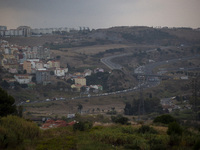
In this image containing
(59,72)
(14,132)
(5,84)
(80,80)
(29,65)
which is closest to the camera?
(14,132)

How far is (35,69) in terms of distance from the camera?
52.4m

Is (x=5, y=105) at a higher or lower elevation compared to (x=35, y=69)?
lower

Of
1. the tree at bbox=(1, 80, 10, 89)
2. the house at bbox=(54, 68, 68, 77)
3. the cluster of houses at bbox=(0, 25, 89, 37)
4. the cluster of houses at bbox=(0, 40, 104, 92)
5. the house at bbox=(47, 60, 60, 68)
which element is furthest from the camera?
the cluster of houses at bbox=(0, 25, 89, 37)

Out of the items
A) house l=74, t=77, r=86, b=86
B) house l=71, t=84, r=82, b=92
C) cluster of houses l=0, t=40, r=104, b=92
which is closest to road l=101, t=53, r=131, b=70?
cluster of houses l=0, t=40, r=104, b=92

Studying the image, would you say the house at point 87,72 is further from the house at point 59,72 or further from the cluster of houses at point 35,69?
the house at point 59,72

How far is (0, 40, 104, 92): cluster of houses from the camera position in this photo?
46.1 metres

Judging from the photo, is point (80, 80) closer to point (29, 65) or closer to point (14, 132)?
point (29, 65)

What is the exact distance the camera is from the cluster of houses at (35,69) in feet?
151

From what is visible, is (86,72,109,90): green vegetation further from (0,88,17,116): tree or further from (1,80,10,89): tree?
(0,88,17,116): tree

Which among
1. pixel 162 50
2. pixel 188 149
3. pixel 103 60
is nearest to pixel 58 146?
pixel 188 149

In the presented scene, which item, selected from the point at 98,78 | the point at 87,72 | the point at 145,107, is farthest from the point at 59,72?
the point at 145,107

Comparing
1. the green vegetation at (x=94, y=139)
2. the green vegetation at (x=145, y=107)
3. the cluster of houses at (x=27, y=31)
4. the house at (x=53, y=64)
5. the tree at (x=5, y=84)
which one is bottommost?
the green vegetation at (x=145, y=107)

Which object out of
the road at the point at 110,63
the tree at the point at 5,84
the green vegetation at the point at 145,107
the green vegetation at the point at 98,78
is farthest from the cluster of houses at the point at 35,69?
the green vegetation at the point at 145,107

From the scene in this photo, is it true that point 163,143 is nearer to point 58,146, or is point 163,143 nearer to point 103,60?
point 58,146
